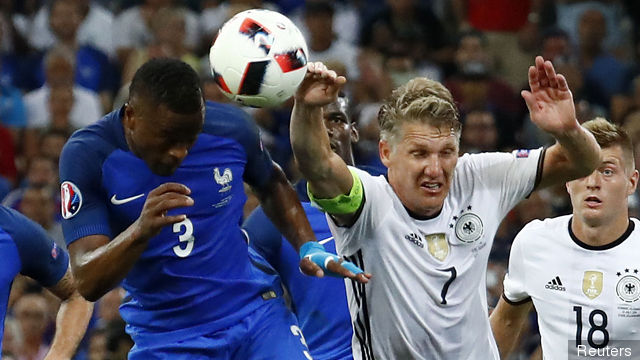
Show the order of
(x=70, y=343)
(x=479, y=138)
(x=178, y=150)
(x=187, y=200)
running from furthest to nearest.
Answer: (x=479, y=138) < (x=70, y=343) < (x=178, y=150) < (x=187, y=200)

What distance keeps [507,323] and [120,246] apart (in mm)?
2450

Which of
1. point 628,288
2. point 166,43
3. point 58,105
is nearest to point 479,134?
point 166,43

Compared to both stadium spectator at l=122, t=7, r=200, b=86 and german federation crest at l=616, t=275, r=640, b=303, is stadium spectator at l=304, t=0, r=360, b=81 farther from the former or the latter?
german federation crest at l=616, t=275, r=640, b=303

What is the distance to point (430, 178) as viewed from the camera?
5.30 m

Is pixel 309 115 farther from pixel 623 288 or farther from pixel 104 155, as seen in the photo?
pixel 623 288

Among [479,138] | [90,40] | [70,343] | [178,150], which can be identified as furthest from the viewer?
[90,40]

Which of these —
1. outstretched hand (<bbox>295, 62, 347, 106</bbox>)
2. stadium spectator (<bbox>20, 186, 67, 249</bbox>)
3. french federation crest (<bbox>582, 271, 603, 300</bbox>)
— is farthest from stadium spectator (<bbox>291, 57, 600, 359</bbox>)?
stadium spectator (<bbox>20, 186, 67, 249</bbox>)

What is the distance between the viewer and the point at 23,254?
→ 5.90 m

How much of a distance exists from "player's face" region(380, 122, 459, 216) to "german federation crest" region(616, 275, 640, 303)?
4.79 ft

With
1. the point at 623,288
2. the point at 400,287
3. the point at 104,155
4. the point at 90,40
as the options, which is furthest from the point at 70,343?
the point at 90,40

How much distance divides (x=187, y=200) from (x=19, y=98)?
7463 millimetres

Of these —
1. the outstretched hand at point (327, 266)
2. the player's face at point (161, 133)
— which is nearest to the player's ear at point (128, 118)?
the player's face at point (161, 133)

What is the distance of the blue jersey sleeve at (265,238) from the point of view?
6.71m

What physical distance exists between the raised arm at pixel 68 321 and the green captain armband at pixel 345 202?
5.40ft
